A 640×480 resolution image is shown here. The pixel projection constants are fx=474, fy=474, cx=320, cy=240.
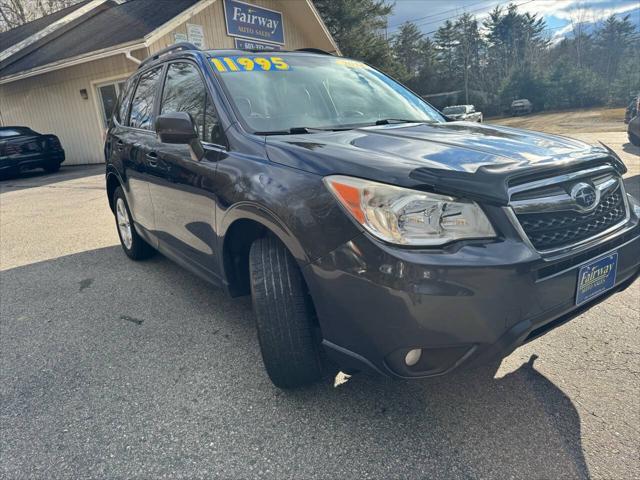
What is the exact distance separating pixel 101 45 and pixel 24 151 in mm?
3606

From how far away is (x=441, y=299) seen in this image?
168 cm

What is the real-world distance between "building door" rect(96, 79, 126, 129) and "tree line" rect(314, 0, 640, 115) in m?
17.2

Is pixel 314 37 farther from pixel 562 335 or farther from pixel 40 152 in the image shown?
pixel 562 335

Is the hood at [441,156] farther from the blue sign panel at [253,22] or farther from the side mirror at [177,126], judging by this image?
the blue sign panel at [253,22]

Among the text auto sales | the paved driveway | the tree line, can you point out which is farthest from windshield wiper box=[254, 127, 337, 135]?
the tree line

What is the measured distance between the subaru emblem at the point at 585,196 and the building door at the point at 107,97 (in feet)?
48.3

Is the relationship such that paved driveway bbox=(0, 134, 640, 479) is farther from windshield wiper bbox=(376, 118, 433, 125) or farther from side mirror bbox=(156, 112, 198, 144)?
A: windshield wiper bbox=(376, 118, 433, 125)

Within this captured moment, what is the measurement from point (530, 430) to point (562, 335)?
3.31ft

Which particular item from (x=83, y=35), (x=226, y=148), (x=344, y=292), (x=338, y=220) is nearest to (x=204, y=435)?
(x=344, y=292)

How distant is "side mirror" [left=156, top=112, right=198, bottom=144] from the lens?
2562mm

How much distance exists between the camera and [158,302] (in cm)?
373

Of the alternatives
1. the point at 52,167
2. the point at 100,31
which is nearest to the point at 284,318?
the point at 52,167

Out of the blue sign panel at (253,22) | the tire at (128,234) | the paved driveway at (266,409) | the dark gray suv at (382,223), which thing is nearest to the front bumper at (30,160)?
the blue sign panel at (253,22)

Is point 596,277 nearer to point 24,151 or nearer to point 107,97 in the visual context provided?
point 24,151
